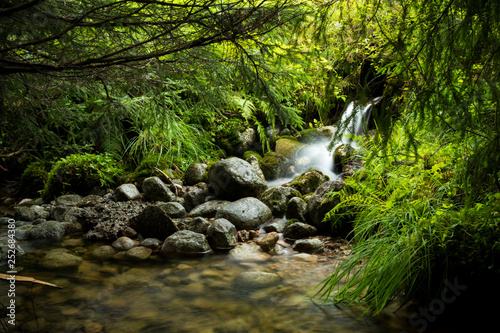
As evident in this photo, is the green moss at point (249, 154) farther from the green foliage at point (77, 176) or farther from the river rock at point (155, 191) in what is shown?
the green foliage at point (77, 176)

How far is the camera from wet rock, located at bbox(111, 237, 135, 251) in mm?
4209

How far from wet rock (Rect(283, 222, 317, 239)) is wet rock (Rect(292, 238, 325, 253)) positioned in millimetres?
344

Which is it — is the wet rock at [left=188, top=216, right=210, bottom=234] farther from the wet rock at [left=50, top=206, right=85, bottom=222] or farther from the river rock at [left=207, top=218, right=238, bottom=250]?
the wet rock at [left=50, top=206, right=85, bottom=222]

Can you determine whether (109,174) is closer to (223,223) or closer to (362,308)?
(223,223)

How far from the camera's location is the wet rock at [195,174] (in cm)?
685

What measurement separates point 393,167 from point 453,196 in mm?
772

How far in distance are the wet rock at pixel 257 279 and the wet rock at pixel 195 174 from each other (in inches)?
140

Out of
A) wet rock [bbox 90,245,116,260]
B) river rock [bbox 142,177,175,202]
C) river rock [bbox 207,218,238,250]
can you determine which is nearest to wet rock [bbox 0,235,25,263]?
wet rock [bbox 90,245,116,260]

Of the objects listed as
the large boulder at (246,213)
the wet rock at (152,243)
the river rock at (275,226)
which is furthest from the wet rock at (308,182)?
the wet rock at (152,243)

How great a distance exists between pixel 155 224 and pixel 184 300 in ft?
5.82

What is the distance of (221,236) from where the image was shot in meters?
4.29

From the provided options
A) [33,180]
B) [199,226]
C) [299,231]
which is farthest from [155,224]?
[33,180]

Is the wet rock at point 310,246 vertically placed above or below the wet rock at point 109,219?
below

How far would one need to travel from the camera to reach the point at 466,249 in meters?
2.34
